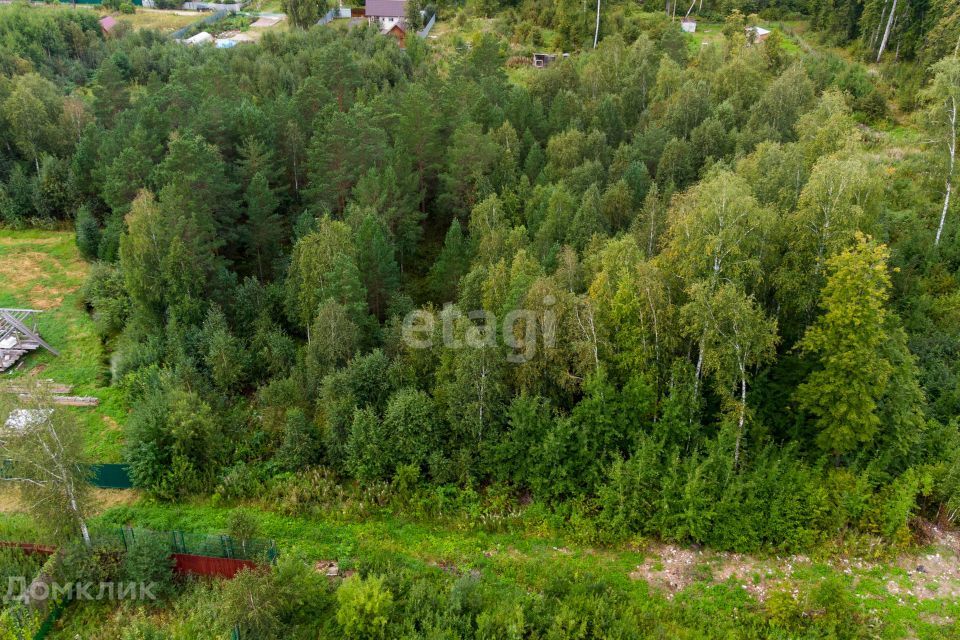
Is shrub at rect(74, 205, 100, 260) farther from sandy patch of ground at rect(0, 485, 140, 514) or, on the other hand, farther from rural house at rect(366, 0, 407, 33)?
rural house at rect(366, 0, 407, 33)

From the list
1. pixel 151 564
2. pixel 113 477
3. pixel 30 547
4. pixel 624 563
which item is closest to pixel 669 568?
pixel 624 563

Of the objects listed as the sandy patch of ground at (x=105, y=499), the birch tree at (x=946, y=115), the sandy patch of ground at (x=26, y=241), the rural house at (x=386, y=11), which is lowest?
the sandy patch of ground at (x=105, y=499)

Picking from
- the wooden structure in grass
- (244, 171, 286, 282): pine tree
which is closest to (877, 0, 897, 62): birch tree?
(244, 171, 286, 282): pine tree

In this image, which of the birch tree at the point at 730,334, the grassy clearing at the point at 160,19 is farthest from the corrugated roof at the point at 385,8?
the birch tree at the point at 730,334

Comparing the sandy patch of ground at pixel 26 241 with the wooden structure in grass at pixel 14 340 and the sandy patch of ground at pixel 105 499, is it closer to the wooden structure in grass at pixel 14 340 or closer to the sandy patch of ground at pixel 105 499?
the wooden structure in grass at pixel 14 340

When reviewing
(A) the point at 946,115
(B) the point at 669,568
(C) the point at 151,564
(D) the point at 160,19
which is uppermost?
(D) the point at 160,19

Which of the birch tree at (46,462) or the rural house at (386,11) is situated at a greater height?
the rural house at (386,11)

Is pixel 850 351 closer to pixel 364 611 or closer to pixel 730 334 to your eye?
pixel 730 334
